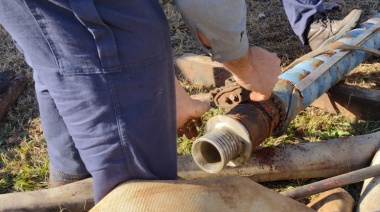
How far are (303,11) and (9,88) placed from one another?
2.05 meters

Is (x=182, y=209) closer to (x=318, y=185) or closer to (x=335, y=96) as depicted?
(x=318, y=185)

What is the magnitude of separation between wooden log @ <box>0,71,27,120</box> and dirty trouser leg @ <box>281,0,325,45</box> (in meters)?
1.93

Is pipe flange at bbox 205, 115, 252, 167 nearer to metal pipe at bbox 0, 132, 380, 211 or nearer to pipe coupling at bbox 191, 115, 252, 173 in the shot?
pipe coupling at bbox 191, 115, 252, 173

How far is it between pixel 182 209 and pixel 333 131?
151 centimetres

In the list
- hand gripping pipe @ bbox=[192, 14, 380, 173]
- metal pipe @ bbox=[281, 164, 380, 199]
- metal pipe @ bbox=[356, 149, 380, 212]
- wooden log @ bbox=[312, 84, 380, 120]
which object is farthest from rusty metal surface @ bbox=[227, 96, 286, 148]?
wooden log @ bbox=[312, 84, 380, 120]

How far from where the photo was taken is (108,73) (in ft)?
4.83

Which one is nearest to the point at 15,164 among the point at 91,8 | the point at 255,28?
the point at 91,8

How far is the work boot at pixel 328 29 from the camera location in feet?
10.9

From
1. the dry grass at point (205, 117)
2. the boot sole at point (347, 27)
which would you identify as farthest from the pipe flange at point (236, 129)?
the boot sole at point (347, 27)

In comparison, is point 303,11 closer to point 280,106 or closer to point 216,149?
point 280,106

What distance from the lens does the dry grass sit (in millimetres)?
2748

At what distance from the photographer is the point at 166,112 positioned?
1637mm

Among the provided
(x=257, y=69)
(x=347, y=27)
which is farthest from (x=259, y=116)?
(x=347, y=27)

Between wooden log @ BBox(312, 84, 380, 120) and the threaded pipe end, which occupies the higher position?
the threaded pipe end
